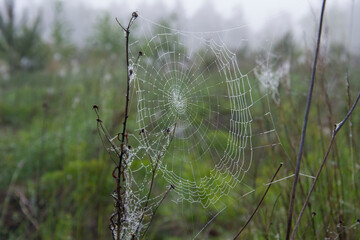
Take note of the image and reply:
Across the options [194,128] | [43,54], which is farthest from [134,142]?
[43,54]

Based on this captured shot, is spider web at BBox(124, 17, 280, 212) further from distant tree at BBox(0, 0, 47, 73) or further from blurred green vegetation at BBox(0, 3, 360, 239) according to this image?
distant tree at BBox(0, 0, 47, 73)

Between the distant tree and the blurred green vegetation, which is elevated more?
the distant tree

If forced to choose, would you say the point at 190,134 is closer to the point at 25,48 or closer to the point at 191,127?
the point at 191,127

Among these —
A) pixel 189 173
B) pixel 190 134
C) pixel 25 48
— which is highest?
pixel 25 48

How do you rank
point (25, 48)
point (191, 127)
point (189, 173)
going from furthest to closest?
point (25, 48) < point (189, 173) < point (191, 127)

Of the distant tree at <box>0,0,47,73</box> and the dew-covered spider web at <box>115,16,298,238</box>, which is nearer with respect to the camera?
the dew-covered spider web at <box>115,16,298,238</box>

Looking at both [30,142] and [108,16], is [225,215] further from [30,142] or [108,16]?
[108,16]

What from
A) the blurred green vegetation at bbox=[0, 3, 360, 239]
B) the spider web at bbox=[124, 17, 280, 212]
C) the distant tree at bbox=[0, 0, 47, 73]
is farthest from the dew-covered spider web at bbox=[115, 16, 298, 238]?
the distant tree at bbox=[0, 0, 47, 73]

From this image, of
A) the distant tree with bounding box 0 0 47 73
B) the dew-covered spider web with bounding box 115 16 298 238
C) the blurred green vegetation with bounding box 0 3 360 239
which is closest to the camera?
the dew-covered spider web with bounding box 115 16 298 238

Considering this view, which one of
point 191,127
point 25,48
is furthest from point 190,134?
point 25,48

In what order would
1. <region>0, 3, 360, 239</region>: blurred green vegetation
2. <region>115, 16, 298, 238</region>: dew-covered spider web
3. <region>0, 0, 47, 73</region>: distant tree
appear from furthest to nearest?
1. <region>0, 0, 47, 73</region>: distant tree
2. <region>0, 3, 360, 239</region>: blurred green vegetation
3. <region>115, 16, 298, 238</region>: dew-covered spider web

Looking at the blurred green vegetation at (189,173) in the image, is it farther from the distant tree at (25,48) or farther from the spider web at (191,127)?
the distant tree at (25,48)
